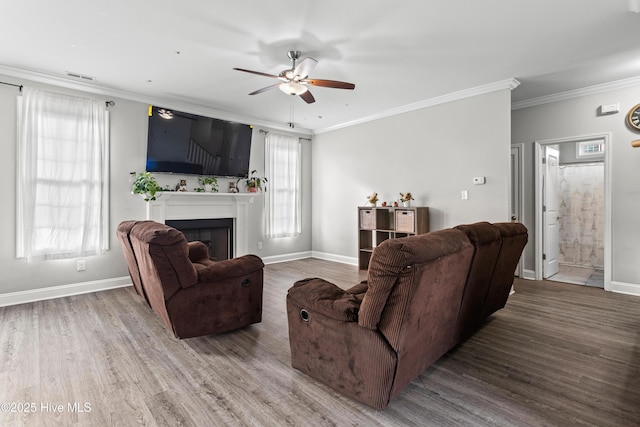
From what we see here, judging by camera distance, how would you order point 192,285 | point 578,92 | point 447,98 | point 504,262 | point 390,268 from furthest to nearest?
point 447,98, point 578,92, point 504,262, point 192,285, point 390,268

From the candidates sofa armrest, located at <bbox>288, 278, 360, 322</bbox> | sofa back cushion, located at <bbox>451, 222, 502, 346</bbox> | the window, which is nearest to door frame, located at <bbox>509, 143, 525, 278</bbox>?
the window

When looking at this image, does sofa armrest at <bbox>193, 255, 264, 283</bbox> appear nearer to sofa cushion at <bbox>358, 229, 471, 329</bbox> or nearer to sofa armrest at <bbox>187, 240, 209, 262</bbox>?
sofa armrest at <bbox>187, 240, 209, 262</bbox>

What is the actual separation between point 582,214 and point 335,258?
15.9 ft

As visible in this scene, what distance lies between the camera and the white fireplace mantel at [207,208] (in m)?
4.87

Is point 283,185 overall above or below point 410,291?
above

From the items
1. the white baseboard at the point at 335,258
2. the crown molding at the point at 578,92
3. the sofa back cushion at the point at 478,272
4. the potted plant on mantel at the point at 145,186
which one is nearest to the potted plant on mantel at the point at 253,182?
the potted plant on mantel at the point at 145,186

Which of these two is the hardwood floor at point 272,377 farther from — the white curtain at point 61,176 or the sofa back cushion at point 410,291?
the white curtain at point 61,176

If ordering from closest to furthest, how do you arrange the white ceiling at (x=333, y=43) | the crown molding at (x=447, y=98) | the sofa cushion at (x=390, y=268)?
the sofa cushion at (x=390, y=268), the white ceiling at (x=333, y=43), the crown molding at (x=447, y=98)

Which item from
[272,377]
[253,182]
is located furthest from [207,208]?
[272,377]

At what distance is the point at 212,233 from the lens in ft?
18.3

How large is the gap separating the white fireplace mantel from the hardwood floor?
1828mm

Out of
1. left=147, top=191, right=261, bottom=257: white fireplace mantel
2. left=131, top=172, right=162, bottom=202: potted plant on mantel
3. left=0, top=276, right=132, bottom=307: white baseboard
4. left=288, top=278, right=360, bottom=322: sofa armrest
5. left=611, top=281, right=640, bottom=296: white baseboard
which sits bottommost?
left=0, top=276, right=132, bottom=307: white baseboard

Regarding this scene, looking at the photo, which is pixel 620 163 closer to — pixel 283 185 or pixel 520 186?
pixel 520 186

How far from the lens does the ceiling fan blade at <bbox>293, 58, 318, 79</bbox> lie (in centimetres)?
302
